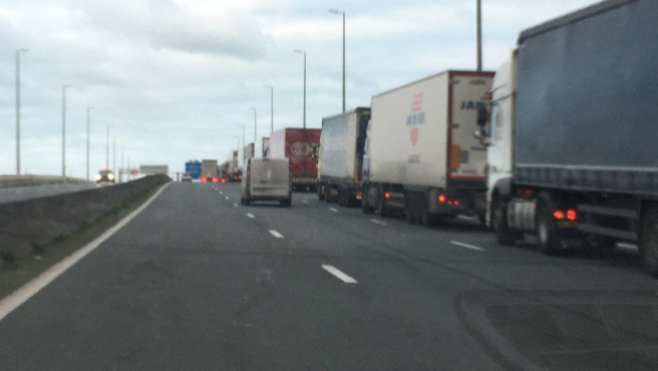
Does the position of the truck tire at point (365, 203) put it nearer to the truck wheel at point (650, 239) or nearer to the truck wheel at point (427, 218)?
the truck wheel at point (427, 218)

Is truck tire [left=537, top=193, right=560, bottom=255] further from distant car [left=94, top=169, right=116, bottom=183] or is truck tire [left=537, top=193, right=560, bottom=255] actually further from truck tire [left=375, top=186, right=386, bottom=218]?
distant car [left=94, top=169, right=116, bottom=183]

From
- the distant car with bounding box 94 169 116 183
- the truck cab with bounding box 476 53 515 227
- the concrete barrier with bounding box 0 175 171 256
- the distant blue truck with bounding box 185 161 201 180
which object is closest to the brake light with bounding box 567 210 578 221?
the truck cab with bounding box 476 53 515 227

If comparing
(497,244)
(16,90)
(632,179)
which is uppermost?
(16,90)

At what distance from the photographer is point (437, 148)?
20594 millimetres

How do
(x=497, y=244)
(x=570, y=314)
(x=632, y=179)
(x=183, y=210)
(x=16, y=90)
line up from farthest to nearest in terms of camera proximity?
(x=16, y=90) → (x=183, y=210) → (x=497, y=244) → (x=632, y=179) → (x=570, y=314)

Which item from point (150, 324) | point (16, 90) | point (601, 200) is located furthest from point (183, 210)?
point (16, 90)

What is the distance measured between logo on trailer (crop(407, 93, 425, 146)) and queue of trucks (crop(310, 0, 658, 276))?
26mm

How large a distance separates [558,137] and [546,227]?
1.62 meters

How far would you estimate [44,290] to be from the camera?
945cm

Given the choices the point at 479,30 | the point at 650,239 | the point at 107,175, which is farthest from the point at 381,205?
the point at 107,175

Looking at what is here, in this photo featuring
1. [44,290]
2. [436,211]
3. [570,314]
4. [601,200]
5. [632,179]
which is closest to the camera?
[570,314]

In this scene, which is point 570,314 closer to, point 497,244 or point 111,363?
point 111,363

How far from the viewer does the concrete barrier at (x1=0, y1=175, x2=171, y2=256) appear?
38.4 ft

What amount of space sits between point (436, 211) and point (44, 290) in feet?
40.6
